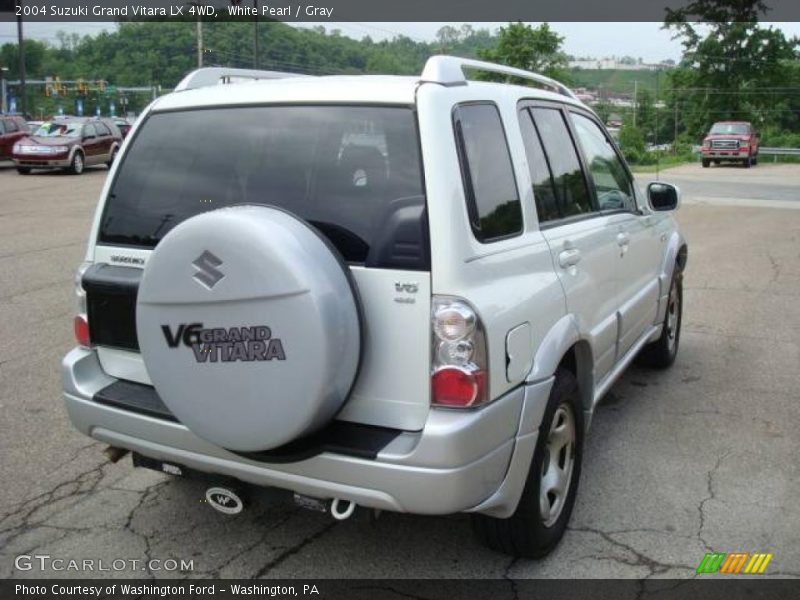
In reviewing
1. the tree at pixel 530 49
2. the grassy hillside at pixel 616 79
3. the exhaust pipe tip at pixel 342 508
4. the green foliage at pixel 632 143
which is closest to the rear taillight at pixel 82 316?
the exhaust pipe tip at pixel 342 508

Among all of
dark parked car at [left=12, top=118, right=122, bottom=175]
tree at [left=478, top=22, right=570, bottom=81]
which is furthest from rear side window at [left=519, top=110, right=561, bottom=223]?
tree at [left=478, top=22, right=570, bottom=81]

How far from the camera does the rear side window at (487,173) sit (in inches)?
111

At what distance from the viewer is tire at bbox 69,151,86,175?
24.1 metres

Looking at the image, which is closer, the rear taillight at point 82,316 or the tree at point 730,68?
the rear taillight at point 82,316

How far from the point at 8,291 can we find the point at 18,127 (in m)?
20.7

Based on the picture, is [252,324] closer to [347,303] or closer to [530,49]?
[347,303]

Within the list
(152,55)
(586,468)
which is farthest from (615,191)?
(152,55)

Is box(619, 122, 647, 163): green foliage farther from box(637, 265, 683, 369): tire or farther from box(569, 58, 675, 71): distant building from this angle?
box(637, 265, 683, 369): tire

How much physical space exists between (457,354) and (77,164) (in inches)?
953

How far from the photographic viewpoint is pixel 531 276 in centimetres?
303

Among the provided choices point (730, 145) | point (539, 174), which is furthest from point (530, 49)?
point (539, 174)

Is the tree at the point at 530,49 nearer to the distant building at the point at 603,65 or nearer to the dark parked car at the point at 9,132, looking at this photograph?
the distant building at the point at 603,65

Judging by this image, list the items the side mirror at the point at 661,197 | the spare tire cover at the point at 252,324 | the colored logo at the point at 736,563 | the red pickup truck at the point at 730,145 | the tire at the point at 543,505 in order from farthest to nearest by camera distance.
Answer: the red pickup truck at the point at 730,145
the side mirror at the point at 661,197
the colored logo at the point at 736,563
the tire at the point at 543,505
the spare tire cover at the point at 252,324

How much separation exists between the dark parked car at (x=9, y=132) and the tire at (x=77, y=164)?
2.85 meters
